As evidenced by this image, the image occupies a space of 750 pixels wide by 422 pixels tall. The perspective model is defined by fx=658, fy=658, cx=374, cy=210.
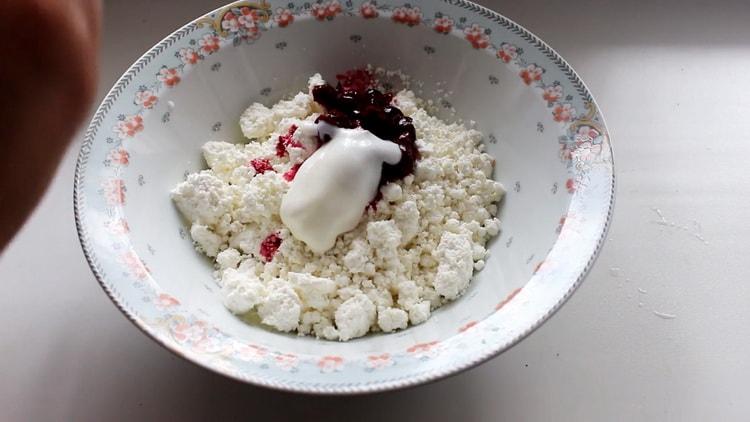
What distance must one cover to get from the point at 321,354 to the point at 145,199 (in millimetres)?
336

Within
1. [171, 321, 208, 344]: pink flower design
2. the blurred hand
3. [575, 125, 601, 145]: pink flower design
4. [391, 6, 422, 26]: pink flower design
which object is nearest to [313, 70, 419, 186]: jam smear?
[391, 6, 422, 26]: pink flower design

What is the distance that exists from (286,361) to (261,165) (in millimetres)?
360

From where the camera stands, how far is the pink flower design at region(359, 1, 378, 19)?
1088mm

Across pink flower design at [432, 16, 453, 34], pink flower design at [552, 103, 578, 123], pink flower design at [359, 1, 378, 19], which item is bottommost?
pink flower design at [552, 103, 578, 123]

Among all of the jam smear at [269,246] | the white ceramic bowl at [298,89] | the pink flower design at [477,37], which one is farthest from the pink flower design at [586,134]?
the jam smear at [269,246]

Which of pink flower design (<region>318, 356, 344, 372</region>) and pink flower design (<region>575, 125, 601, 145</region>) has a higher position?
pink flower design (<region>575, 125, 601, 145</region>)

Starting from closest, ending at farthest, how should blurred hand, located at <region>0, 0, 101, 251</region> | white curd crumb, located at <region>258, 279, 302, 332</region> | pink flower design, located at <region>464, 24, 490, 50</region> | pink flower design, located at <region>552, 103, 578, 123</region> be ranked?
blurred hand, located at <region>0, 0, 101, 251</region>
white curd crumb, located at <region>258, 279, 302, 332</region>
pink flower design, located at <region>552, 103, 578, 123</region>
pink flower design, located at <region>464, 24, 490, 50</region>

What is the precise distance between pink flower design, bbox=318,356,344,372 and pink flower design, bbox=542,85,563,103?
49 cm

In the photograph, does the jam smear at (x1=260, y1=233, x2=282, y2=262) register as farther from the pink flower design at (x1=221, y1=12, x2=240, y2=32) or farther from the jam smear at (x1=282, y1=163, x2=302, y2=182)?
the pink flower design at (x1=221, y1=12, x2=240, y2=32)

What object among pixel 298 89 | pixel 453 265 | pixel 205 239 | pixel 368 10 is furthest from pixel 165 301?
pixel 368 10

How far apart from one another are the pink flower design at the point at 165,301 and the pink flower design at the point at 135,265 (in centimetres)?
4

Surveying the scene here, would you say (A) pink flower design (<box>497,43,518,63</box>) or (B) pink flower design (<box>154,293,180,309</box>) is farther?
(A) pink flower design (<box>497,43,518,63</box>)

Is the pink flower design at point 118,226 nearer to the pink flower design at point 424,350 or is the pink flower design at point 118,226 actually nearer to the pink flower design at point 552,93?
the pink flower design at point 424,350

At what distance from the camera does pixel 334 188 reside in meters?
0.90
